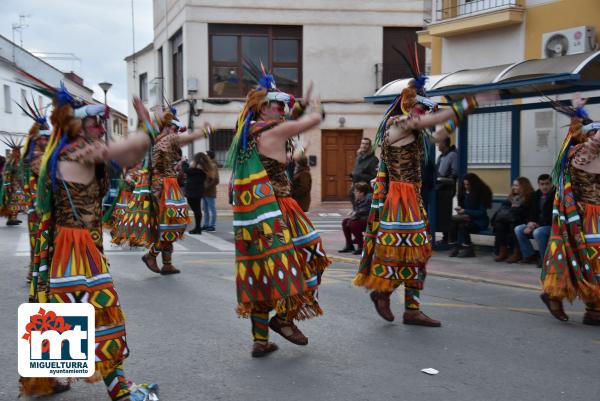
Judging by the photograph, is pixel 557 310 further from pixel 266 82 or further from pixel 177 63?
pixel 177 63

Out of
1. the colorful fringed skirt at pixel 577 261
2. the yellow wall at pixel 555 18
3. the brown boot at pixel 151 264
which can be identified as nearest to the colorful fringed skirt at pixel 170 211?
the brown boot at pixel 151 264

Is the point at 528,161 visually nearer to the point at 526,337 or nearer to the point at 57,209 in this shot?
the point at 526,337

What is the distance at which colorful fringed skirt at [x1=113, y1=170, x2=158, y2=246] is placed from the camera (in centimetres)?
888

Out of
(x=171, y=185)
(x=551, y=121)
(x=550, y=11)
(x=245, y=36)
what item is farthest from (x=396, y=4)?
(x=171, y=185)

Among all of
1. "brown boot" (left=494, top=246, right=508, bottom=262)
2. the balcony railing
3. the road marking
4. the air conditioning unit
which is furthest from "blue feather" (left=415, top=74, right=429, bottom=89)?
the balcony railing

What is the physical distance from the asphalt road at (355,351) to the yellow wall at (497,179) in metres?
3.64

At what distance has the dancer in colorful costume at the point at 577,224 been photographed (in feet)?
20.1

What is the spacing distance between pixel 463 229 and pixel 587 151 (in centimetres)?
492

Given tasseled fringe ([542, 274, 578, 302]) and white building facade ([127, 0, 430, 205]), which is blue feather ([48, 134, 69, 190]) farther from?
white building facade ([127, 0, 430, 205])

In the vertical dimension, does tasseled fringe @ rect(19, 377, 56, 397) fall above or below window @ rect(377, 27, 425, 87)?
below

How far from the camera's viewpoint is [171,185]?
9.13 meters

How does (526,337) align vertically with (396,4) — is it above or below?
below

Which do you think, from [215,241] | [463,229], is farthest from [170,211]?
[463,229]

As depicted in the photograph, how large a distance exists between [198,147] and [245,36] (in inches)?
159
